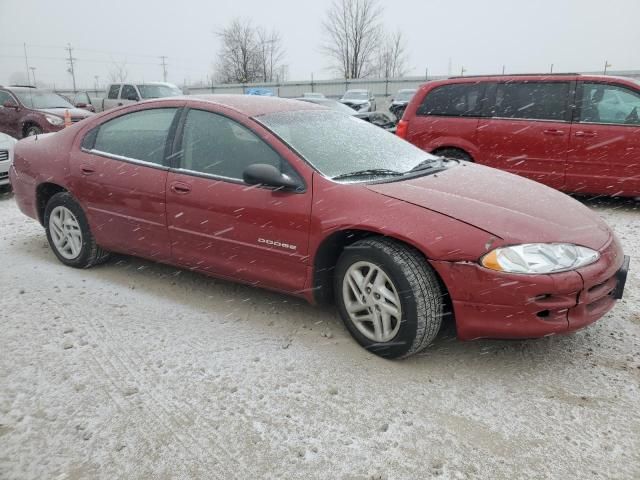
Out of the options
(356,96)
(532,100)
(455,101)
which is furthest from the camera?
(356,96)

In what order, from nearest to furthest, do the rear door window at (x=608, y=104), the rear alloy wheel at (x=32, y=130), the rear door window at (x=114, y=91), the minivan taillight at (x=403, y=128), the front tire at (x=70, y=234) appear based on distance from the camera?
the front tire at (x=70, y=234) → the rear door window at (x=608, y=104) → the minivan taillight at (x=403, y=128) → the rear alloy wheel at (x=32, y=130) → the rear door window at (x=114, y=91)

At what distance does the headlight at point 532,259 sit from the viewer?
2637mm

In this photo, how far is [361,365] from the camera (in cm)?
296

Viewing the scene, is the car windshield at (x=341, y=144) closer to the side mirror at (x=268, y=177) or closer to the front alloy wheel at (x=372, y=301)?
the side mirror at (x=268, y=177)

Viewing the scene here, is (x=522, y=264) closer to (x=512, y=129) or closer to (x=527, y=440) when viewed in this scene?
(x=527, y=440)

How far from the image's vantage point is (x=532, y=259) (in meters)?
2.66

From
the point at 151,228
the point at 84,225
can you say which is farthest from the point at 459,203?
the point at 84,225

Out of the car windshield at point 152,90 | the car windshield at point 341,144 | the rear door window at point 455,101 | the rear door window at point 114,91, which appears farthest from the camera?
the rear door window at point 114,91

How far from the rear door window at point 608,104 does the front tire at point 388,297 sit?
480 centimetres

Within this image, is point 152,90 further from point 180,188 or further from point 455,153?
point 180,188

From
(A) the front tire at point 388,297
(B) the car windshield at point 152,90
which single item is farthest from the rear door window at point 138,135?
(B) the car windshield at point 152,90

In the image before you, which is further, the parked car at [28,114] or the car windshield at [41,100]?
the car windshield at [41,100]

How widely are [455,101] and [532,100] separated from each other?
0.98 meters

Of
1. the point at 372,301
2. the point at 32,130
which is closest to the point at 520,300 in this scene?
the point at 372,301
